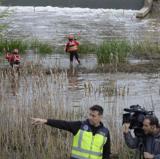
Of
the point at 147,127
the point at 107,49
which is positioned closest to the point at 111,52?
the point at 107,49

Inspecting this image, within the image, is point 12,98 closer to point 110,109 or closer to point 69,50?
point 110,109

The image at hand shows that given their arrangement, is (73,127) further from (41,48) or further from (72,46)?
(41,48)

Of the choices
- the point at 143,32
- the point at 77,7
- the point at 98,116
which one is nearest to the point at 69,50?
the point at 143,32

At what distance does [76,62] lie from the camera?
2367 cm

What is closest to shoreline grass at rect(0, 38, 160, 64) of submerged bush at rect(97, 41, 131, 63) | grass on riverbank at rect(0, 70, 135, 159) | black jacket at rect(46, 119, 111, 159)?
submerged bush at rect(97, 41, 131, 63)

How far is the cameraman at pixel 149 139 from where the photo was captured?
7.41 metres

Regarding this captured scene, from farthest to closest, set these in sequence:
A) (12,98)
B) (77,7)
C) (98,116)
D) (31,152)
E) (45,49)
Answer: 1. (77,7)
2. (45,49)
3. (12,98)
4. (31,152)
5. (98,116)

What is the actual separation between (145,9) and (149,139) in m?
32.0

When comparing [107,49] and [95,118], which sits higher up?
[107,49]

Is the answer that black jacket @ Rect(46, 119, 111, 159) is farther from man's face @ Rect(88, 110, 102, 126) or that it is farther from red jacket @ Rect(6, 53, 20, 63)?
red jacket @ Rect(6, 53, 20, 63)

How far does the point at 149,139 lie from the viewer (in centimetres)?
752

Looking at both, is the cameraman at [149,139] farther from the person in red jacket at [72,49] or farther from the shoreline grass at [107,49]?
the person in red jacket at [72,49]

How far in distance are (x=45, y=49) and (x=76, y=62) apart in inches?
68.4

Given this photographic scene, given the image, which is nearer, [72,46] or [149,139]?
Result: [149,139]
